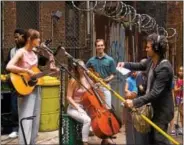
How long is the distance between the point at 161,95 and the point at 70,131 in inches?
81.1

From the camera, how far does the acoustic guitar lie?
17.8 ft

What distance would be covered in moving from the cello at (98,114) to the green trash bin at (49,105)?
1.54 m

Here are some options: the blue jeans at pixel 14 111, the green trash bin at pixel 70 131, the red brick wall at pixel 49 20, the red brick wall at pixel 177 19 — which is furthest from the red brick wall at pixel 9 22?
the red brick wall at pixel 177 19

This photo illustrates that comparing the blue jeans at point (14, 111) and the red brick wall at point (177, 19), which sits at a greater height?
the red brick wall at point (177, 19)

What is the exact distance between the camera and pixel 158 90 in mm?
4770

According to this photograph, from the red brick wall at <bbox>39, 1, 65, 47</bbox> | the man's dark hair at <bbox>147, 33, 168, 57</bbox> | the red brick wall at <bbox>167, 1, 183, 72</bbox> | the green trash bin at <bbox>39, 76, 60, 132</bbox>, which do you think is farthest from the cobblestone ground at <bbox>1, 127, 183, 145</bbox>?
the red brick wall at <bbox>167, 1, 183, 72</bbox>

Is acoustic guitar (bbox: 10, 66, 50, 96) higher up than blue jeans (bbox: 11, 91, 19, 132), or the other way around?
acoustic guitar (bbox: 10, 66, 50, 96)

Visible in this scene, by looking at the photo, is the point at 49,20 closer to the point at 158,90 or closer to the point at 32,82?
the point at 32,82

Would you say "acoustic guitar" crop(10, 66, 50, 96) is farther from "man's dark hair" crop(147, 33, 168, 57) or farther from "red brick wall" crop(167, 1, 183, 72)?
"red brick wall" crop(167, 1, 183, 72)

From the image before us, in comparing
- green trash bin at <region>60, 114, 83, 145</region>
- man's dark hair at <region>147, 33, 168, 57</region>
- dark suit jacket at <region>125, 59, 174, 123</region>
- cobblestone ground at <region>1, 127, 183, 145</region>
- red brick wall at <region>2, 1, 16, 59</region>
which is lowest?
cobblestone ground at <region>1, 127, 183, 145</region>

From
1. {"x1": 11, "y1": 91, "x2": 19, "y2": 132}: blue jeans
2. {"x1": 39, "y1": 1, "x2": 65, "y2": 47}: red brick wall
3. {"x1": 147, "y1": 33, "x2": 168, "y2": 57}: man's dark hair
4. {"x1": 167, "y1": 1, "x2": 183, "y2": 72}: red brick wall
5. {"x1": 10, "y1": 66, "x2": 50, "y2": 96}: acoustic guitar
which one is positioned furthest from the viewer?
{"x1": 167, "y1": 1, "x2": 183, "y2": 72}: red brick wall

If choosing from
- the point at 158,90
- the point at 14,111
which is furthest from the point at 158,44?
the point at 14,111

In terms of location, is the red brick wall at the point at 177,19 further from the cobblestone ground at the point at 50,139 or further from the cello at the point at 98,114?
the cello at the point at 98,114

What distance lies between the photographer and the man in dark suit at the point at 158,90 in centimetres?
480
